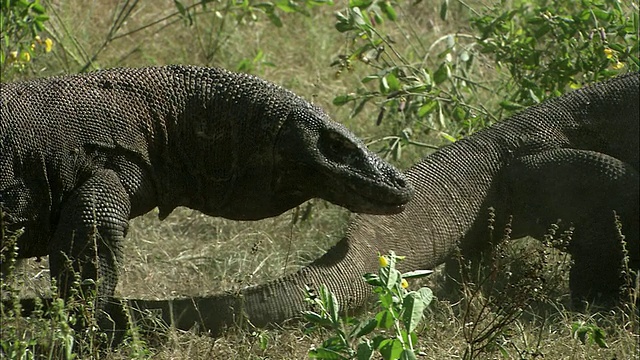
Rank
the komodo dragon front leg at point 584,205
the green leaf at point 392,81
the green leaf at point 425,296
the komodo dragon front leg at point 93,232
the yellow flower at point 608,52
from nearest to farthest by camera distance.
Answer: the green leaf at point 425,296 → the komodo dragon front leg at point 93,232 → the komodo dragon front leg at point 584,205 → the yellow flower at point 608,52 → the green leaf at point 392,81

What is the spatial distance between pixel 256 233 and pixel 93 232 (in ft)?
6.83

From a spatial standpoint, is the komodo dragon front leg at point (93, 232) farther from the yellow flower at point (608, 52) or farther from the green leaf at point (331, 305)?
the yellow flower at point (608, 52)

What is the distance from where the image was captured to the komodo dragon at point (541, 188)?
5078mm

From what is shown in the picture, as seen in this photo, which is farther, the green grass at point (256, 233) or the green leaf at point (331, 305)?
the green grass at point (256, 233)

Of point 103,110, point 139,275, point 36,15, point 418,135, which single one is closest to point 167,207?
point 103,110

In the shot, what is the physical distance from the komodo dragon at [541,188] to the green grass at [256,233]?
0.65 feet

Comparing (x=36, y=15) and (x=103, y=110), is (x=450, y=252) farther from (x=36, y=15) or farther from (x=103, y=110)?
(x=36, y=15)

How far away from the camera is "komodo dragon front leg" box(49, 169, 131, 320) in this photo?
4.09 metres

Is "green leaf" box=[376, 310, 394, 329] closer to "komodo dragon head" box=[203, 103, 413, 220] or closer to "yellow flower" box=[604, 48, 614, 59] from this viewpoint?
"komodo dragon head" box=[203, 103, 413, 220]

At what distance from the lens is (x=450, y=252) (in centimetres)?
523

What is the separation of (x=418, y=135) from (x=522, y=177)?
1.85 meters

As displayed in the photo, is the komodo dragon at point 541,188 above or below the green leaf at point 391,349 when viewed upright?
above

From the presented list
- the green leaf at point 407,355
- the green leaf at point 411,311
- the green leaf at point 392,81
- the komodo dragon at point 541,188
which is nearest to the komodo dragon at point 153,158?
the komodo dragon at point 541,188

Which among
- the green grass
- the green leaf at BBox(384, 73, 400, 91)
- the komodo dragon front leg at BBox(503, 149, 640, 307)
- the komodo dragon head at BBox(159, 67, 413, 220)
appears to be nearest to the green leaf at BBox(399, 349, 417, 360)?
the green grass
